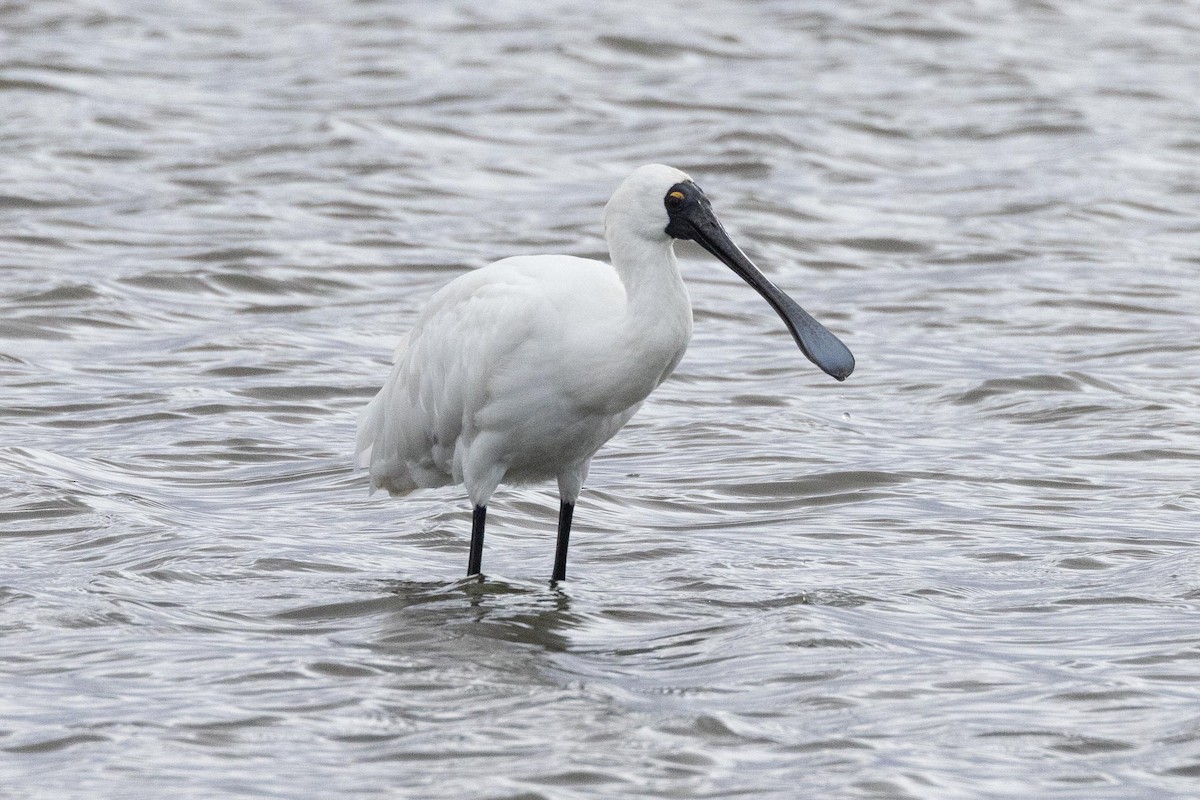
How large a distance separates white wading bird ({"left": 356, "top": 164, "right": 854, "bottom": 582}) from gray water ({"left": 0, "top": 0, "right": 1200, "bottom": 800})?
544mm

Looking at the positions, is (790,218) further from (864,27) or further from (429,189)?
(864,27)

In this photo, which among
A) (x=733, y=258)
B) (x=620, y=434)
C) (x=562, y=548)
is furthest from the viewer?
(x=620, y=434)

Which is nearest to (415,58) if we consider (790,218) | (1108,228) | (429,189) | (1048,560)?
(429,189)

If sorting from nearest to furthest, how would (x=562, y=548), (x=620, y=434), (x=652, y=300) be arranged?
(x=652, y=300)
(x=562, y=548)
(x=620, y=434)

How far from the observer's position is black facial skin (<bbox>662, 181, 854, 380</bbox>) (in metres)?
8.02

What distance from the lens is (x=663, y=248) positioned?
798 centimetres

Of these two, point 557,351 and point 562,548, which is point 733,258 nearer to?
point 557,351

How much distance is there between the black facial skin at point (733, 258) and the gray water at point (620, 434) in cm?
94

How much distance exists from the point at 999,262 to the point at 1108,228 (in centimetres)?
161

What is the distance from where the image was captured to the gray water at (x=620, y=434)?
688cm

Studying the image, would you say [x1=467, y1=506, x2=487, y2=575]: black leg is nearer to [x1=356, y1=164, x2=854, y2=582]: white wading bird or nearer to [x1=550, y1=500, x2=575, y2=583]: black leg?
[x1=356, y1=164, x2=854, y2=582]: white wading bird

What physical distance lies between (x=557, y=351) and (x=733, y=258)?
2.64 ft

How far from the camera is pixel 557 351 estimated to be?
26.6 ft

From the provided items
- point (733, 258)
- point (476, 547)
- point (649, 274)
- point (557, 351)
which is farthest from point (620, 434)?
point (649, 274)
